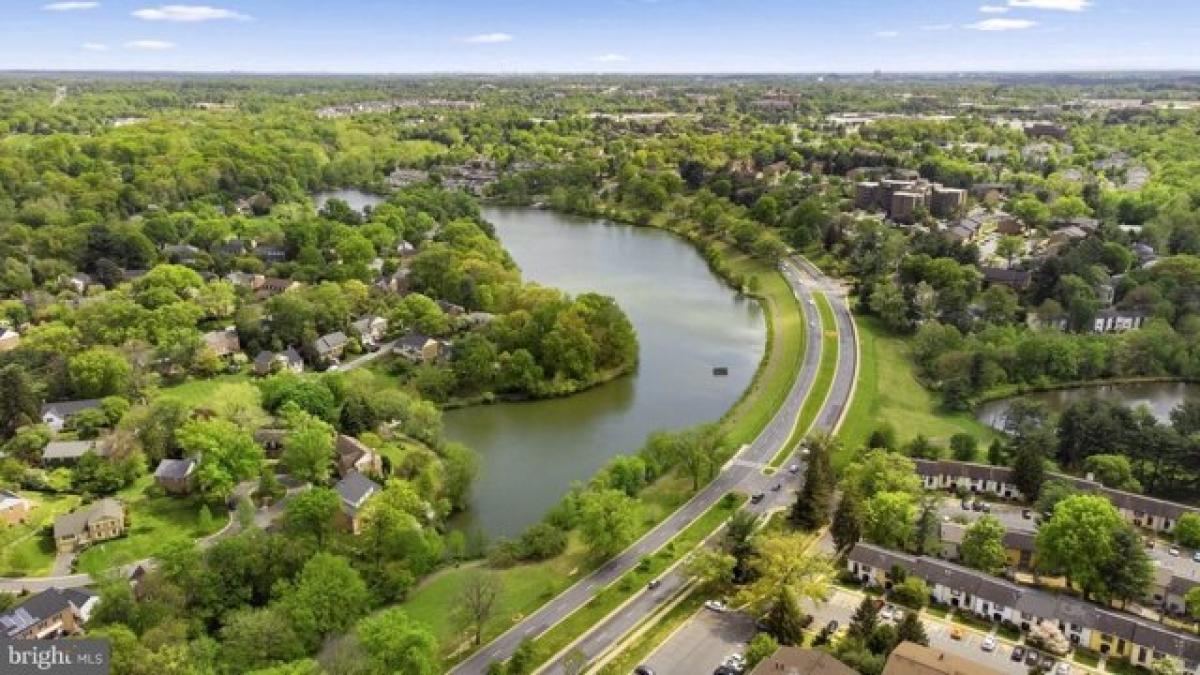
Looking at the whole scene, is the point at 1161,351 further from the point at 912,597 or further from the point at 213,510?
the point at 213,510

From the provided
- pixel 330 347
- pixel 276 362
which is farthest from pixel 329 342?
pixel 276 362

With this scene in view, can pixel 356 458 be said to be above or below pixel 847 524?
above

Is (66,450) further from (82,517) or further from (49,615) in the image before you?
(49,615)

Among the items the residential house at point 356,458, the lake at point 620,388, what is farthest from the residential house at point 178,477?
the lake at point 620,388

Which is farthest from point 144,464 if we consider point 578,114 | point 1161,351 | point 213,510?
point 578,114

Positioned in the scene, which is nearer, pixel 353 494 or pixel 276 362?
pixel 353 494

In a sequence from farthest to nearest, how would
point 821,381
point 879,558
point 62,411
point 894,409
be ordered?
1. point 821,381
2. point 894,409
3. point 62,411
4. point 879,558
